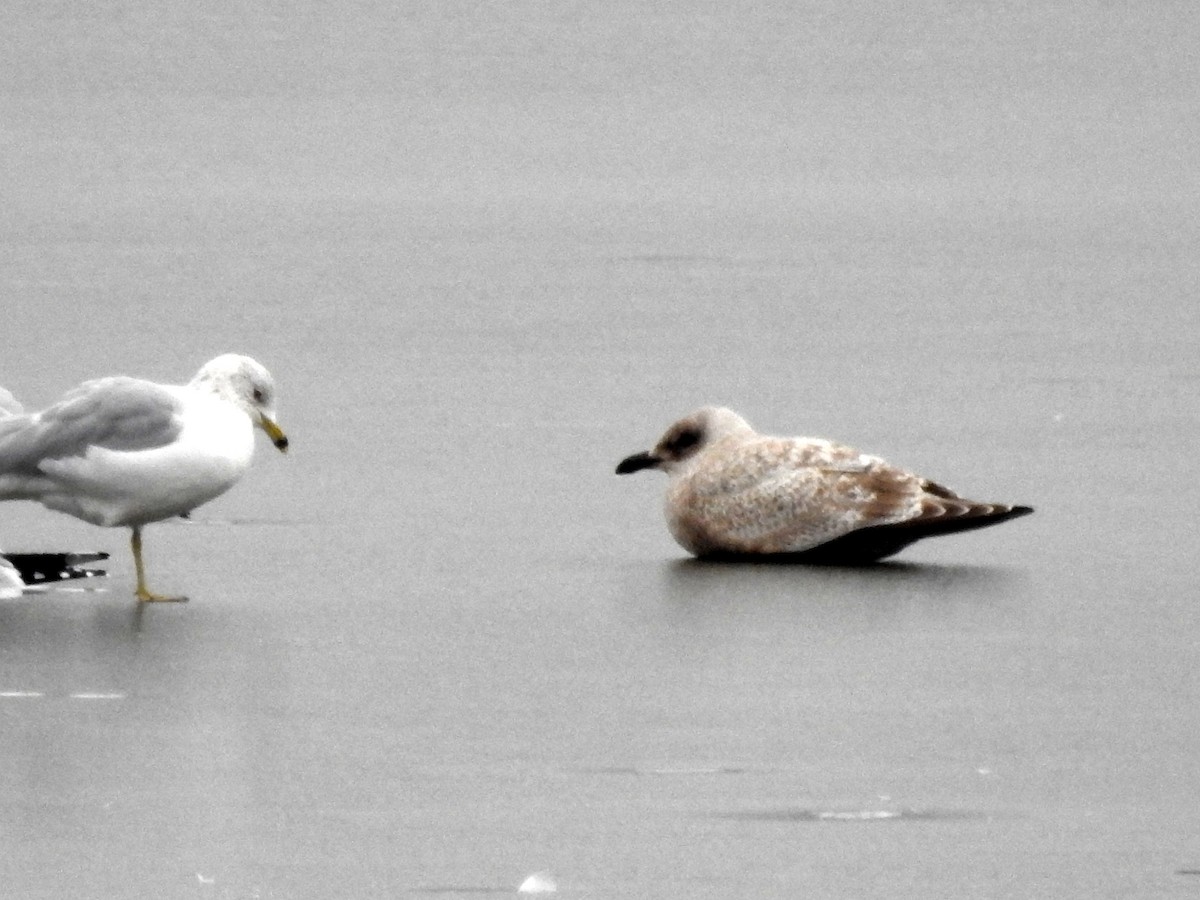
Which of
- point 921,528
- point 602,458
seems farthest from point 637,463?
point 602,458

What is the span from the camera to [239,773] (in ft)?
25.4

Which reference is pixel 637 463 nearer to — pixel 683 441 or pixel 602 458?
pixel 683 441

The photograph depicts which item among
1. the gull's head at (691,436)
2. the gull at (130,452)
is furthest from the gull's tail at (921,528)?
the gull at (130,452)

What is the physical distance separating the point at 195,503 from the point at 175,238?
30.7 feet

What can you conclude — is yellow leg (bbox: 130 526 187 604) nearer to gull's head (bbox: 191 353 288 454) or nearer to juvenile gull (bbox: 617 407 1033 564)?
gull's head (bbox: 191 353 288 454)

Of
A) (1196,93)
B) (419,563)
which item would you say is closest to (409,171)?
(1196,93)

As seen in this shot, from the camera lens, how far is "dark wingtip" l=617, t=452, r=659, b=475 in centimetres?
1127

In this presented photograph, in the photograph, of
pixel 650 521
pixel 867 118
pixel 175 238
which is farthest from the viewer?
pixel 867 118

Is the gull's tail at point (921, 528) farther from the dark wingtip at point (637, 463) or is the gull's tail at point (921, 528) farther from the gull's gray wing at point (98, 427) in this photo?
the gull's gray wing at point (98, 427)

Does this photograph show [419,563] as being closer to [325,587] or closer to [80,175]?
[325,587]

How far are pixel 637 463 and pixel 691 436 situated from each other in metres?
0.22

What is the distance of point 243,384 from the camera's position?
404 inches

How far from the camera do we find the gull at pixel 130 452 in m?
9.86

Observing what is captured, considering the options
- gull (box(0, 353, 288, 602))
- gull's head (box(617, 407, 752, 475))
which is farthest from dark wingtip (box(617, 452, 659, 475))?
gull (box(0, 353, 288, 602))
